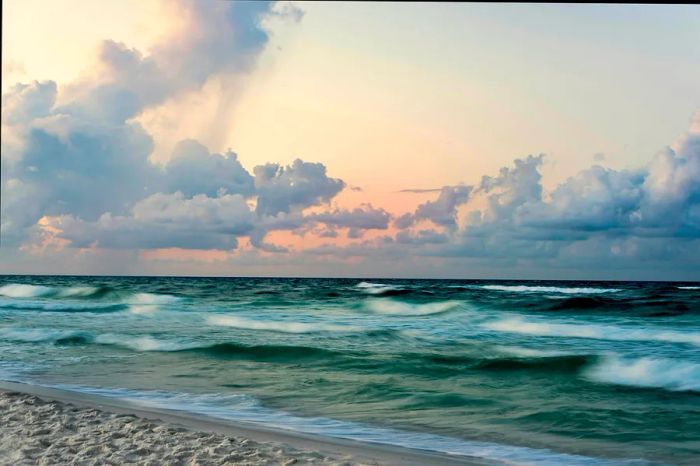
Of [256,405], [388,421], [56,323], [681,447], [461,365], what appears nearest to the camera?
[681,447]

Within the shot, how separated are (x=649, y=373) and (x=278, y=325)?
8.55m

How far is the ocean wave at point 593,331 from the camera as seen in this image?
511 inches

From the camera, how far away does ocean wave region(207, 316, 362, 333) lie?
14.3m

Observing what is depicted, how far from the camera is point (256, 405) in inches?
243

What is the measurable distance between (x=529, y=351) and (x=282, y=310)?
409 inches

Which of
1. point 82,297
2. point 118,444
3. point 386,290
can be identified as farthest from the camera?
point 386,290

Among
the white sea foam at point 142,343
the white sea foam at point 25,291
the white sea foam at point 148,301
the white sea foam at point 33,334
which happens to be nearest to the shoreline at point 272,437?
the white sea foam at point 142,343

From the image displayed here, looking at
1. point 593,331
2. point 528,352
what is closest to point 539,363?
point 528,352

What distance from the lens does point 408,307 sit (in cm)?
2186

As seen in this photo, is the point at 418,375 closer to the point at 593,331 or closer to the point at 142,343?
the point at 142,343

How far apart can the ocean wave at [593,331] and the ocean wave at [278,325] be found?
137 inches

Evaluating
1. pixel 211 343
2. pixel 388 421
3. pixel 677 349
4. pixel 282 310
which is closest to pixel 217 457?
pixel 388 421

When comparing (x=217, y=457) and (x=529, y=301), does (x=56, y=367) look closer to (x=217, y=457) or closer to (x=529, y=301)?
(x=217, y=457)

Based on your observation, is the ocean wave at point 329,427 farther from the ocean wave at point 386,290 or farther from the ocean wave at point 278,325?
the ocean wave at point 386,290
